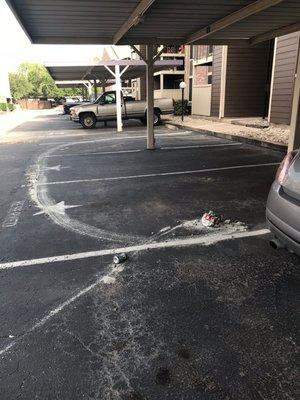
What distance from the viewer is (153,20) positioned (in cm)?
865

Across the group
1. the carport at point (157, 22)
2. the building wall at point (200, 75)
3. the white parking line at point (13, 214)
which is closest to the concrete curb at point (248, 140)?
the carport at point (157, 22)

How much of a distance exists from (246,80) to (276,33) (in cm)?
1102

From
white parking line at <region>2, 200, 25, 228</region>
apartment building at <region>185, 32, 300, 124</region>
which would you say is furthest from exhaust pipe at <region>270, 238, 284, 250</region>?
apartment building at <region>185, 32, 300, 124</region>

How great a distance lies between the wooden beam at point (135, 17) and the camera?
7105 millimetres

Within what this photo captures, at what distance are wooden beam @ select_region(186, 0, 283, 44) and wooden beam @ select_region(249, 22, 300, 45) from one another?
2.07 m

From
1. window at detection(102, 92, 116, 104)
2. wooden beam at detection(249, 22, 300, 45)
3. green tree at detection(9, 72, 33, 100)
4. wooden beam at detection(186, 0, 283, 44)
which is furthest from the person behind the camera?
green tree at detection(9, 72, 33, 100)

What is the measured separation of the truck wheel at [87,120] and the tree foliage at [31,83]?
63.3 m

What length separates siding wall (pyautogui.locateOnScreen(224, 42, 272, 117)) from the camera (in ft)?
67.4

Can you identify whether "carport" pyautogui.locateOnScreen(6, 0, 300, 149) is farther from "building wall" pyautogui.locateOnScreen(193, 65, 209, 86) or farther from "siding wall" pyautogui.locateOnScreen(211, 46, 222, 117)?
"building wall" pyautogui.locateOnScreen(193, 65, 209, 86)

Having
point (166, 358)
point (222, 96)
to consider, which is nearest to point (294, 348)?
point (166, 358)

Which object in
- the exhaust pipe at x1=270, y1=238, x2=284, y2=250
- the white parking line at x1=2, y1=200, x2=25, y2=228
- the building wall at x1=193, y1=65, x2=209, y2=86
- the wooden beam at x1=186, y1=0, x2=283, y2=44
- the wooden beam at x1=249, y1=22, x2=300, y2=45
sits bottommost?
the white parking line at x1=2, y1=200, x2=25, y2=228

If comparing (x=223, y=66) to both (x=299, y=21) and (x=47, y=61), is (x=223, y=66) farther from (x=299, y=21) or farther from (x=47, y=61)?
(x=299, y=21)

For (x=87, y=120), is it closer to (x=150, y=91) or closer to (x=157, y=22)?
(x=150, y=91)

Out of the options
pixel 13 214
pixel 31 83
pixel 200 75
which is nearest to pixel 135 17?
pixel 13 214
